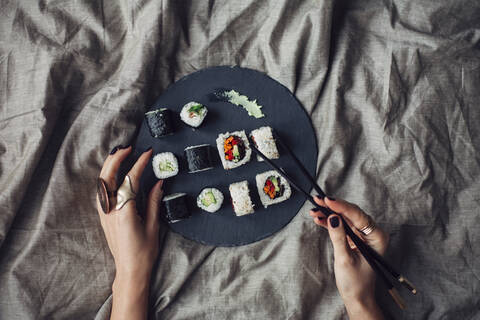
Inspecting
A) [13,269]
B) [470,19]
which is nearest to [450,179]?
[470,19]

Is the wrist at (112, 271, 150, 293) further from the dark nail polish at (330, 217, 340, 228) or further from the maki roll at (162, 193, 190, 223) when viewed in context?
the dark nail polish at (330, 217, 340, 228)

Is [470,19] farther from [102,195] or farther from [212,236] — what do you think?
[102,195]

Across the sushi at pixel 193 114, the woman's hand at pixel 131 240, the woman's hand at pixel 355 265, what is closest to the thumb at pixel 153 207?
the woman's hand at pixel 131 240

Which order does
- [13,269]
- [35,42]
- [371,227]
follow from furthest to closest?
[35,42] → [13,269] → [371,227]

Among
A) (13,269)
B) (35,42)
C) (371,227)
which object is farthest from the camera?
(35,42)

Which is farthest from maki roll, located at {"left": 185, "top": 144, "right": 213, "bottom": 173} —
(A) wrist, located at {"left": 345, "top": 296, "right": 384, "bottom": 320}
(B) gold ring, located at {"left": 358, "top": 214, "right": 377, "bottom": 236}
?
(A) wrist, located at {"left": 345, "top": 296, "right": 384, "bottom": 320}

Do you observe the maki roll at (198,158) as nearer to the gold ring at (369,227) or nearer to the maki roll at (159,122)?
the maki roll at (159,122)
